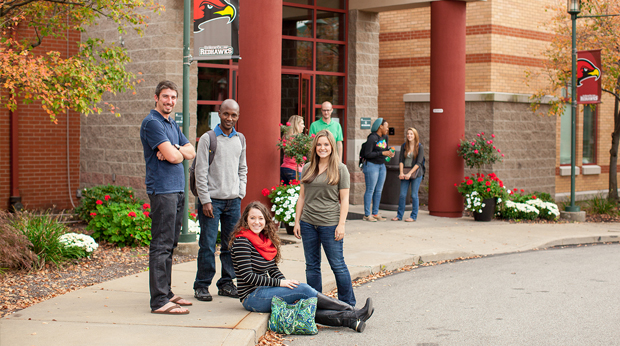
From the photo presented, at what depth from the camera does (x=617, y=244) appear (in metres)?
11.8

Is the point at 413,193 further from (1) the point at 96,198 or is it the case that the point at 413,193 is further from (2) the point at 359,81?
(1) the point at 96,198

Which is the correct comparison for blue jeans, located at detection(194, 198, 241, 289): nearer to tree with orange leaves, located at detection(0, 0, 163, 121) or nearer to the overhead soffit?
tree with orange leaves, located at detection(0, 0, 163, 121)

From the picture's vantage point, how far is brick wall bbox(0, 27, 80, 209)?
12.6 meters

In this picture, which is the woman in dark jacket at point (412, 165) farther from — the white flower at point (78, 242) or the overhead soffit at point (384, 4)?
the white flower at point (78, 242)

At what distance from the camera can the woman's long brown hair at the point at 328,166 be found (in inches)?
237

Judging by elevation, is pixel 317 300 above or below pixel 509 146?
below

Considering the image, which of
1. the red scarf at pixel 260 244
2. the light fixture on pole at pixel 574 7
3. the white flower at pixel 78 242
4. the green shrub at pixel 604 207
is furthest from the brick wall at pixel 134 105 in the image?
the green shrub at pixel 604 207

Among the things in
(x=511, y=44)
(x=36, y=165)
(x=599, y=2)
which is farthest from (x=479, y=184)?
(x=36, y=165)

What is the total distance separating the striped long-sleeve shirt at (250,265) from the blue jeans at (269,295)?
0.23 feet

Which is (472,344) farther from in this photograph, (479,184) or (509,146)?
(509,146)

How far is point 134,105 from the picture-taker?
12.8m

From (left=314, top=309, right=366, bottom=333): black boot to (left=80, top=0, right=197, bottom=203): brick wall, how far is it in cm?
731

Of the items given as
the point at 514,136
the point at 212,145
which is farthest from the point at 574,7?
the point at 212,145

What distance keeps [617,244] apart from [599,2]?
7217mm
